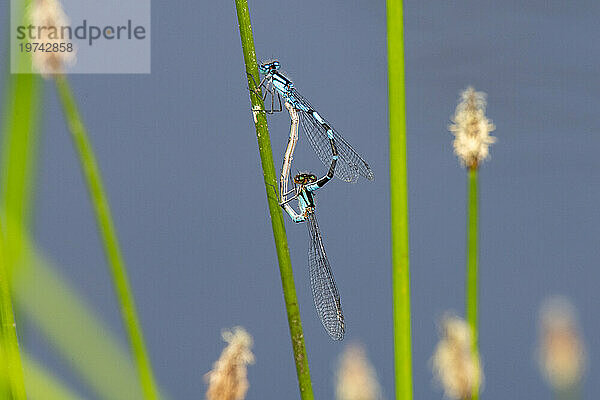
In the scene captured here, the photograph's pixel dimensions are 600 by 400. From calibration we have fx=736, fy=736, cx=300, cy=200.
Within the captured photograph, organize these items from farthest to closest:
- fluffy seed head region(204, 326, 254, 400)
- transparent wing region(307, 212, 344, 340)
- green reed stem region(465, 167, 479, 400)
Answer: transparent wing region(307, 212, 344, 340), green reed stem region(465, 167, 479, 400), fluffy seed head region(204, 326, 254, 400)

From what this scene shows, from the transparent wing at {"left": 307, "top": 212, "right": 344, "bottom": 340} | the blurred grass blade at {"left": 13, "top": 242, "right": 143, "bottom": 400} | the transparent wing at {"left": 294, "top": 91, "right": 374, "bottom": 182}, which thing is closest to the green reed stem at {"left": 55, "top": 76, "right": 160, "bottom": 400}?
the blurred grass blade at {"left": 13, "top": 242, "right": 143, "bottom": 400}

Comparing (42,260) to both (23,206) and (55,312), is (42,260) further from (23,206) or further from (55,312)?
(23,206)

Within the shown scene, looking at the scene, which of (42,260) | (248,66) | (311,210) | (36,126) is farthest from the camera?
(311,210)

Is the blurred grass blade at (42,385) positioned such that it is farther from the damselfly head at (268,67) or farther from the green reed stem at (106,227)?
the damselfly head at (268,67)

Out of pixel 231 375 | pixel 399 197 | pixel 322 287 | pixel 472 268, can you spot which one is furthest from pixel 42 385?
pixel 322 287

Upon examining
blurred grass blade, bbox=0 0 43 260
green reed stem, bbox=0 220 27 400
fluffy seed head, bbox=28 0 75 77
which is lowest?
green reed stem, bbox=0 220 27 400

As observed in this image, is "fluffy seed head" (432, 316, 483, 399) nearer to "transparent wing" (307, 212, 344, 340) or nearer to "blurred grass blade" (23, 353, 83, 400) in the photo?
"blurred grass blade" (23, 353, 83, 400)

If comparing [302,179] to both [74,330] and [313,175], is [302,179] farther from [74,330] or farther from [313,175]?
[74,330]

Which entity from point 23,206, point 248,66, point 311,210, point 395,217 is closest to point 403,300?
point 395,217
